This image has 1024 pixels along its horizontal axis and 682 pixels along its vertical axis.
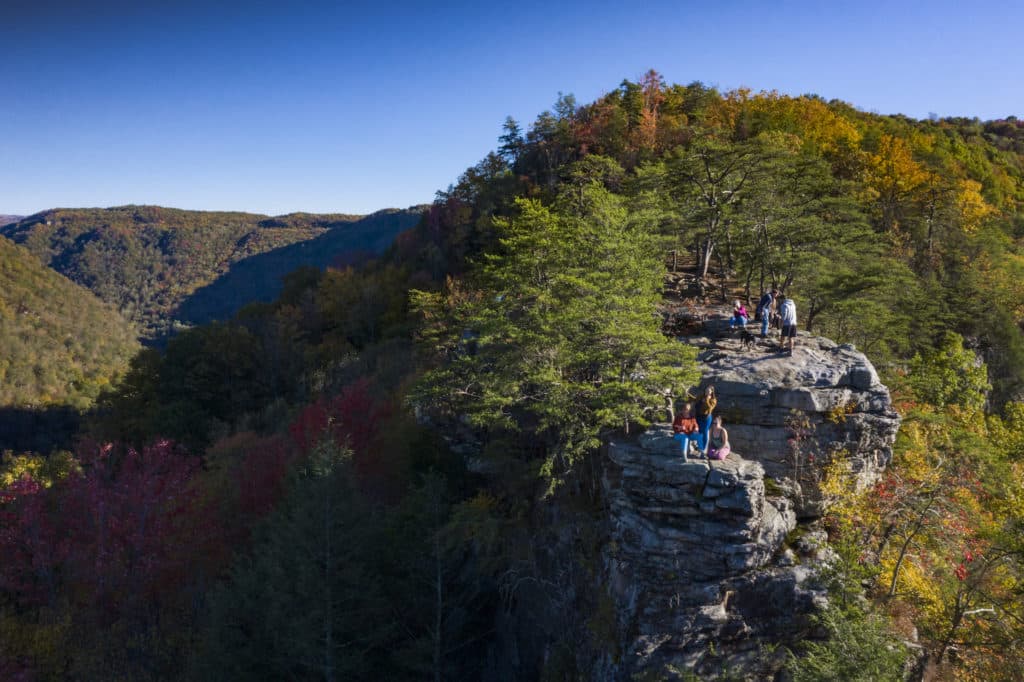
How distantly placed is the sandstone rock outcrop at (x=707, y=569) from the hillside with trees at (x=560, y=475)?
3.73ft

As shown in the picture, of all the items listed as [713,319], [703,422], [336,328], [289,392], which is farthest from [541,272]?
[336,328]

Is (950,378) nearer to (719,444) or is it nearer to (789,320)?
(789,320)

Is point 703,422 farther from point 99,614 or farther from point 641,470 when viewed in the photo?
point 99,614

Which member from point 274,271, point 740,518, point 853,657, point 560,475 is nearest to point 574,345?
point 560,475

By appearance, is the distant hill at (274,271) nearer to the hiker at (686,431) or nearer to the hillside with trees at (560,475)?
the hillside with trees at (560,475)

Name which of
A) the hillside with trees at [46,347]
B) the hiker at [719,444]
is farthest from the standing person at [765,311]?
the hillside with trees at [46,347]

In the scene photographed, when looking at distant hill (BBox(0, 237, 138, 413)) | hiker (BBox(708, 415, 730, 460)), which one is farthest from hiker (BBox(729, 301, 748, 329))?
distant hill (BBox(0, 237, 138, 413))

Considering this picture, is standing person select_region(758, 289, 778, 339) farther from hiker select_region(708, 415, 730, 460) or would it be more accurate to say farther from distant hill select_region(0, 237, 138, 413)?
distant hill select_region(0, 237, 138, 413)

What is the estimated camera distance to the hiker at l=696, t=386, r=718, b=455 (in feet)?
37.7

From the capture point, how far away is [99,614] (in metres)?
22.5

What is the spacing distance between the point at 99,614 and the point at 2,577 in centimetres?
506

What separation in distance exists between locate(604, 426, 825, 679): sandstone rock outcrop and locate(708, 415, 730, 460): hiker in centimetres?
26

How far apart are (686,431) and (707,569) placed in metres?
3.23

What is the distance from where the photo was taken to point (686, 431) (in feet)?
38.3
